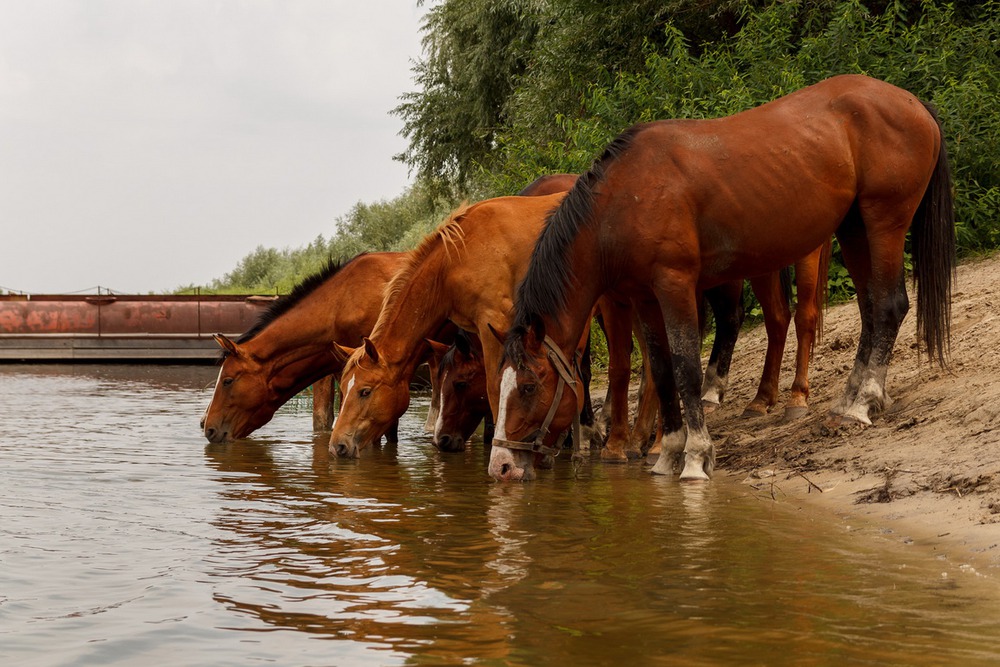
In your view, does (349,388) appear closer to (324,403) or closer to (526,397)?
(526,397)

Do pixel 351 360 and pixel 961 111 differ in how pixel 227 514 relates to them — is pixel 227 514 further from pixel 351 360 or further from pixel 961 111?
pixel 961 111

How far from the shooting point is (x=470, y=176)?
1142 inches

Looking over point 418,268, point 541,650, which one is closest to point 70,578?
point 541,650

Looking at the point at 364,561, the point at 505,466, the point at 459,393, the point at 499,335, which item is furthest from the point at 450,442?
the point at 364,561

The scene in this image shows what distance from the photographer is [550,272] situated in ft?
23.9

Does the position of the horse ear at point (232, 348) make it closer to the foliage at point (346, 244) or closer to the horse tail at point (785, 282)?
the horse tail at point (785, 282)

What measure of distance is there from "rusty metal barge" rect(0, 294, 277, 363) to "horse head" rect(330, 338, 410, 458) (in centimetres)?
1797

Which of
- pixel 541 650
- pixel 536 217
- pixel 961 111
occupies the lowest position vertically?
pixel 541 650

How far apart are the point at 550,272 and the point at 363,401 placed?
7.26ft

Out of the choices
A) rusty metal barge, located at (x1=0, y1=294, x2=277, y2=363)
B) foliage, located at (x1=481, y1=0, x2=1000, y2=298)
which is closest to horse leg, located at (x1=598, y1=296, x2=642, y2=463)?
foliage, located at (x1=481, y1=0, x2=1000, y2=298)

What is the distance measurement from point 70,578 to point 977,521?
4.01 m

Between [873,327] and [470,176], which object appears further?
[470,176]

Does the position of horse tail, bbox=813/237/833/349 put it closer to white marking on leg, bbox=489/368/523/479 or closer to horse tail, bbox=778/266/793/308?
horse tail, bbox=778/266/793/308

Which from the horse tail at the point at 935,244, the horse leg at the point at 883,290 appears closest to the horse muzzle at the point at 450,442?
the horse leg at the point at 883,290
